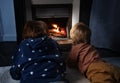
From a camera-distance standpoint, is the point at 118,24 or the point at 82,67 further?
A: the point at 118,24

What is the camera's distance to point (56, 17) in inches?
102

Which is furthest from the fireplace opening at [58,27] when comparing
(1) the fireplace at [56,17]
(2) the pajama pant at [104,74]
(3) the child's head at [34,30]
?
(2) the pajama pant at [104,74]

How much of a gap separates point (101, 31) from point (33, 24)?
135 centimetres

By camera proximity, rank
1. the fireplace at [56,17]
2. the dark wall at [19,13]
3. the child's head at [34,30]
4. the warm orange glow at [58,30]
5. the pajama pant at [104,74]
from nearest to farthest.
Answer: the pajama pant at [104,74]
the child's head at [34,30]
the dark wall at [19,13]
the fireplace at [56,17]
the warm orange glow at [58,30]

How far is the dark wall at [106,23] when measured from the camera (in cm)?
233

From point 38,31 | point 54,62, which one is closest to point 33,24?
point 38,31

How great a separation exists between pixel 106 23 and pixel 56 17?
2.28ft

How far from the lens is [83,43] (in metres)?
1.53

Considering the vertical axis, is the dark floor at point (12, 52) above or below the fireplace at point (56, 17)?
below

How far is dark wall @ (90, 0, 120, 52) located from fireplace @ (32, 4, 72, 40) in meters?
0.35

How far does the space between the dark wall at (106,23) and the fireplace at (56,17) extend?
346 mm

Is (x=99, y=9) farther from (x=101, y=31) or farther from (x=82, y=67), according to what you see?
(x=82, y=67)

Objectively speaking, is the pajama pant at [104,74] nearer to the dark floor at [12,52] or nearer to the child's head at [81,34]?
the child's head at [81,34]

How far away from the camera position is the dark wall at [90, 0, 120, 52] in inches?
91.8
